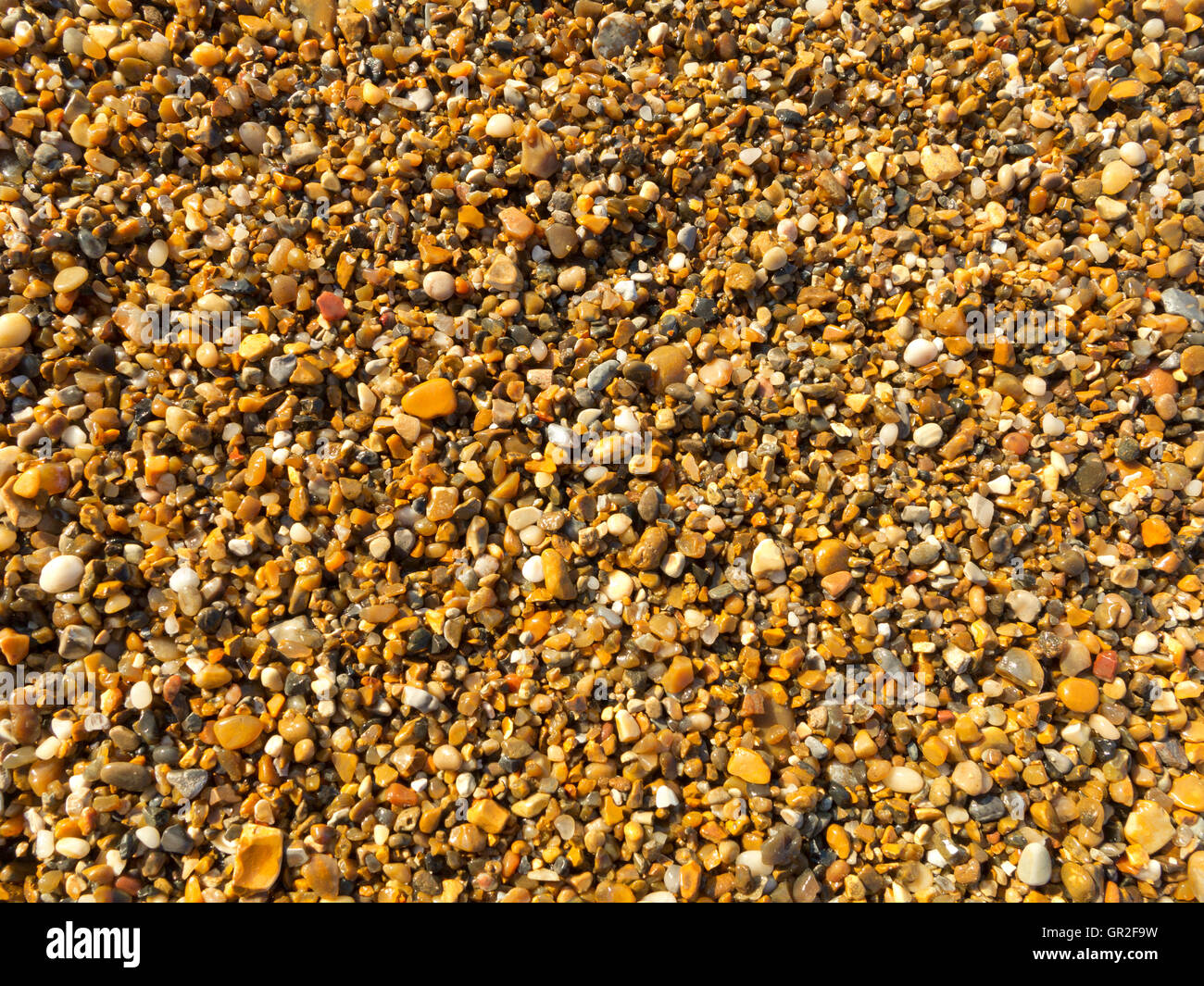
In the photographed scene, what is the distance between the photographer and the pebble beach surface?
5.25 feet

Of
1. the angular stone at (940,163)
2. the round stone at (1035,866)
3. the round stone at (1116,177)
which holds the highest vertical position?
the angular stone at (940,163)

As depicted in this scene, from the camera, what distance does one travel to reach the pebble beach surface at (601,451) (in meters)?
1.60

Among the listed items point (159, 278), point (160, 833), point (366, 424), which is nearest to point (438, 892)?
point (160, 833)

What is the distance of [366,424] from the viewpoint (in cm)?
183

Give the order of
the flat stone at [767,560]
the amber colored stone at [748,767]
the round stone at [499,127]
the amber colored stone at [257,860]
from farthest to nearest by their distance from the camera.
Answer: the round stone at [499,127] < the flat stone at [767,560] < the amber colored stone at [748,767] < the amber colored stone at [257,860]

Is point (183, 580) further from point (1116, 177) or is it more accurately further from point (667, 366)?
point (1116, 177)

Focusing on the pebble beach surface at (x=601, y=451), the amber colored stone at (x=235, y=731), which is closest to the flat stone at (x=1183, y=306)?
the pebble beach surface at (x=601, y=451)

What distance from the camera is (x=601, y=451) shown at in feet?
5.96

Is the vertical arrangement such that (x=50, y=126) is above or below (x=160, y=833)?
above

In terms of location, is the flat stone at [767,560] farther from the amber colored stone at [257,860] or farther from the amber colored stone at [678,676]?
the amber colored stone at [257,860]

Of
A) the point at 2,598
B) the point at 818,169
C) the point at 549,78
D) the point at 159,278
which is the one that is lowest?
the point at 2,598

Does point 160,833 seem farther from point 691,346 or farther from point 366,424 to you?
point 691,346

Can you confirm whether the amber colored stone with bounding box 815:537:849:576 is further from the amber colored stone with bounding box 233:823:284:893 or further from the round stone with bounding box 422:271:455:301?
the amber colored stone with bounding box 233:823:284:893
